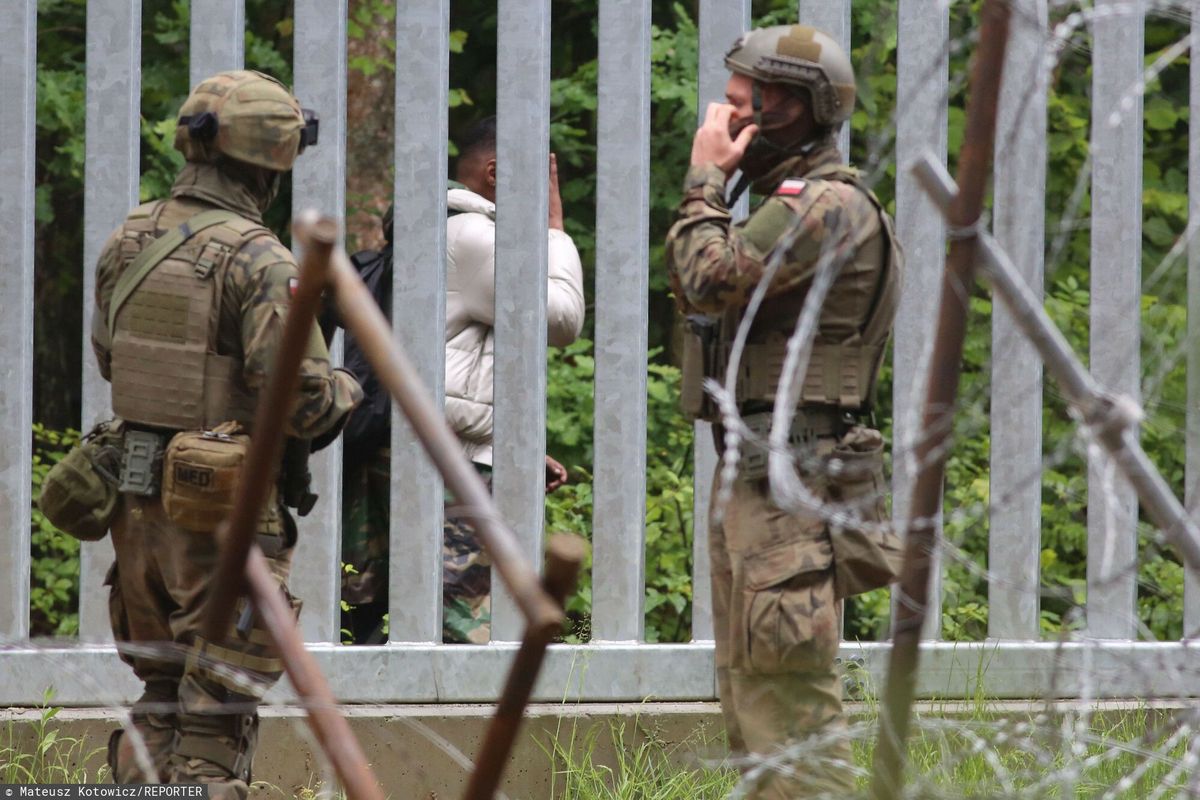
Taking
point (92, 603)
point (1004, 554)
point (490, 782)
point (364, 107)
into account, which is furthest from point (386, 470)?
point (490, 782)

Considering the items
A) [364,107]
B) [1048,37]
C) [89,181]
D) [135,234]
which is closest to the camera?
[1048,37]

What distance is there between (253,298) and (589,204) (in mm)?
4036

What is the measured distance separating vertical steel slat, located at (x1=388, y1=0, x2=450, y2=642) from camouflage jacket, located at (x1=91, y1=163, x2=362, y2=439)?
2.11 feet

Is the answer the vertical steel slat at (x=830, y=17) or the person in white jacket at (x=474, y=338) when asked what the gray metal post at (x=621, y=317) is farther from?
the vertical steel slat at (x=830, y=17)

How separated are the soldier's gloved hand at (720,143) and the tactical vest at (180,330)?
1.02 metres

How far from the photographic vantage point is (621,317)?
4.55m

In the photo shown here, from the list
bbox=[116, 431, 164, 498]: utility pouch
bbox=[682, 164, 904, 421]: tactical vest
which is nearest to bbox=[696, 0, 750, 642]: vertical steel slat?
bbox=[682, 164, 904, 421]: tactical vest

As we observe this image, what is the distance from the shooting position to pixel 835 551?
3.46 meters

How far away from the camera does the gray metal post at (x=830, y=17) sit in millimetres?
4535

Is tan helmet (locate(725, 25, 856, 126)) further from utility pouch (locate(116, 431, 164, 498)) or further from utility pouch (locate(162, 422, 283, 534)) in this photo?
utility pouch (locate(116, 431, 164, 498))

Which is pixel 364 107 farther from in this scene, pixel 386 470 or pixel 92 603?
pixel 92 603

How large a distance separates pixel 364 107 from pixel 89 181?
2.47m

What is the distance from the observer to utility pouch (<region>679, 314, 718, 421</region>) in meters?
3.64

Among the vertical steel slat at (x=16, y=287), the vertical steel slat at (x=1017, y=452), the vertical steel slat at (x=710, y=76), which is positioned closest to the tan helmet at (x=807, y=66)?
the vertical steel slat at (x=710, y=76)
